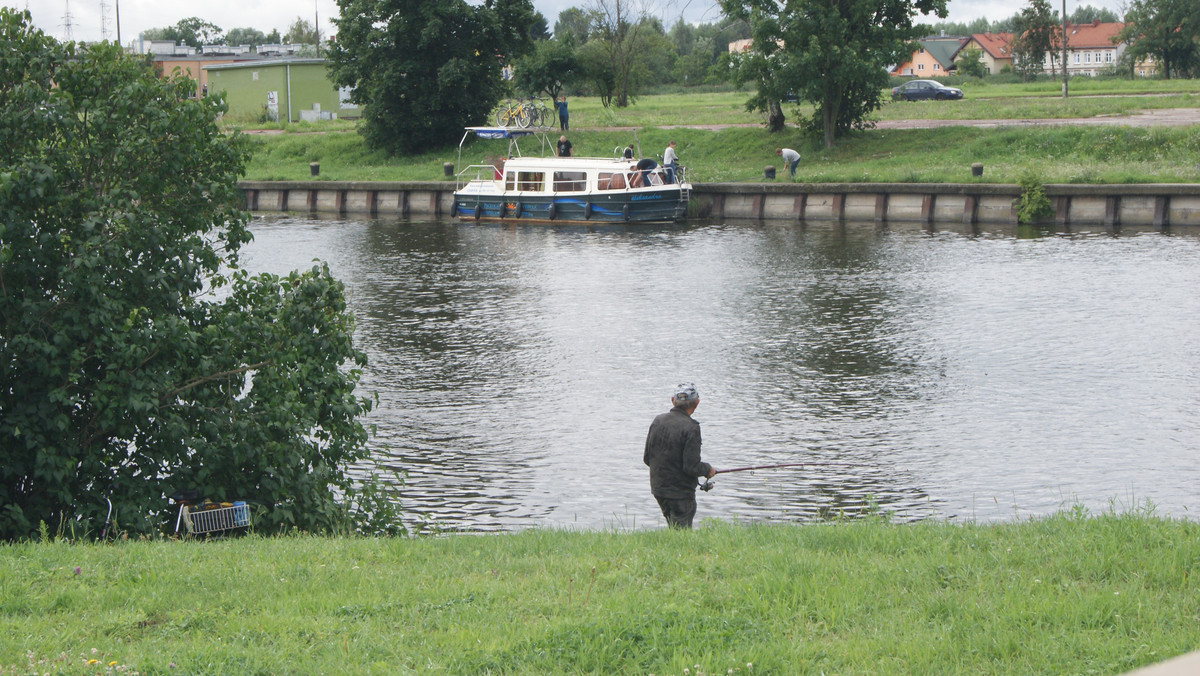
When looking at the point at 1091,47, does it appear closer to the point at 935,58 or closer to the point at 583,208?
the point at 935,58

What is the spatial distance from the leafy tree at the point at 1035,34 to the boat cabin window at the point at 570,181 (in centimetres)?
5848

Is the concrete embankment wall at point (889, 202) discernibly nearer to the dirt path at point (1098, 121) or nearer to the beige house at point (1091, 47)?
the dirt path at point (1098, 121)

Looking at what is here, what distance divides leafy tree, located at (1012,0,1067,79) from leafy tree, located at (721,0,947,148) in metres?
49.5

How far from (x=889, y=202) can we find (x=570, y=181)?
1060 cm

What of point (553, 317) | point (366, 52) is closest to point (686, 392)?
point (553, 317)

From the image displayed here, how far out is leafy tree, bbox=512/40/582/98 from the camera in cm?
6259

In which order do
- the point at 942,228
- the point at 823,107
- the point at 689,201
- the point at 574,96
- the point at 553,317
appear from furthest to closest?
1. the point at 574,96
2. the point at 823,107
3. the point at 689,201
4. the point at 942,228
5. the point at 553,317

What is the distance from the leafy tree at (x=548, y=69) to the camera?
6259 cm

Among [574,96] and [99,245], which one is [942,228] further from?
[574,96]

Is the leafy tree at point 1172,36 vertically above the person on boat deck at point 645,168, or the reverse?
the leafy tree at point 1172,36

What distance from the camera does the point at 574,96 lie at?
91.5 meters

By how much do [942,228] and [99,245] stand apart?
3020cm

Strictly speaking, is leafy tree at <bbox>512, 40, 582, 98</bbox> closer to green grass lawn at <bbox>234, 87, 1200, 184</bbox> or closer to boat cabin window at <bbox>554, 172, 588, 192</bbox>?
green grass lawn at <bbox>234, 87, 1200, 184</bbox>

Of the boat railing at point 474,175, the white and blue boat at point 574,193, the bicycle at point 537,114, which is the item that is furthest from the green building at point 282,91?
the white and blue boat at point 574,193
